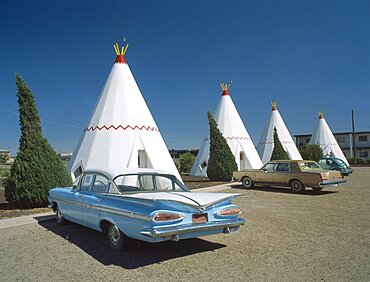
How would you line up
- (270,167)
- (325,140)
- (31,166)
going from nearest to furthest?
(31,166) → (270,167) → (325,140)

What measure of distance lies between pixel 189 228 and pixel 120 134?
9011 millimetres

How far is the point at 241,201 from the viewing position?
33.7 ft

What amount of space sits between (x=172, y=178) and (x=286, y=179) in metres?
7.96

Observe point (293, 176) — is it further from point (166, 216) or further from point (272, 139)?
point (272, 139)

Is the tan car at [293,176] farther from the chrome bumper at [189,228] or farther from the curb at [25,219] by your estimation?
the curb at [25,219]

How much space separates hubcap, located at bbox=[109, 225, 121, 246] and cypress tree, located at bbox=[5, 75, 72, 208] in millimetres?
4705

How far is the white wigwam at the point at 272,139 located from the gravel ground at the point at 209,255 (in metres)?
19.6

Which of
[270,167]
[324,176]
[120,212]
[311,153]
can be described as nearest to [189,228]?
[120,212]

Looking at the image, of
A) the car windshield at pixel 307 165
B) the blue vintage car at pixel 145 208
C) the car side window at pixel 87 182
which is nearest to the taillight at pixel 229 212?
the blue vintage car at pixel 145 208

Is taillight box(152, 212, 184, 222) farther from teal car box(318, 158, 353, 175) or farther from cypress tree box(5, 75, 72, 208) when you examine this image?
teal car box(318, 158, 353, 175)

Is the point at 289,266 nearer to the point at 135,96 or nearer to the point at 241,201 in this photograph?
the point at 241,201

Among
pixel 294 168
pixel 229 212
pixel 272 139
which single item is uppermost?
pixel 272 139

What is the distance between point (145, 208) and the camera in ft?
14.2

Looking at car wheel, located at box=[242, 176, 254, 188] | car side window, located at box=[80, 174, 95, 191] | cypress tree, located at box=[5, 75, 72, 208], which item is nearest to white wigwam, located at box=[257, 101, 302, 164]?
car wheel, located at box=[242, 176, 254, 188]
